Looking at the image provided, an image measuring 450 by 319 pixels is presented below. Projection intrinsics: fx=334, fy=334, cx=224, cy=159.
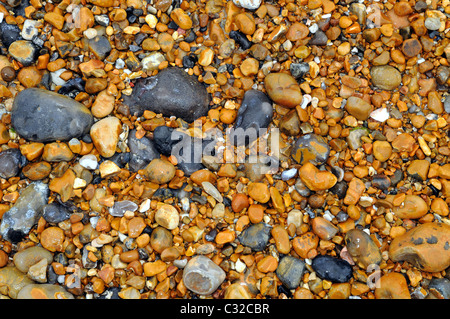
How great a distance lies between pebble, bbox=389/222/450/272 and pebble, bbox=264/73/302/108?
55.5 inches

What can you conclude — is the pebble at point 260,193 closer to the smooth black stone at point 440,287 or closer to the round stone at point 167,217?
the round stone at point 167,217

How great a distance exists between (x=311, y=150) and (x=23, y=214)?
2.45 metres

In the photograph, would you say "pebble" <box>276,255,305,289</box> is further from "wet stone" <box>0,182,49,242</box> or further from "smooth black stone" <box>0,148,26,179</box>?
"smooth black stone" <box>0,148,26,179</box>

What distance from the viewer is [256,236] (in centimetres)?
271

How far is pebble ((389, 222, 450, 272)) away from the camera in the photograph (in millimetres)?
2539

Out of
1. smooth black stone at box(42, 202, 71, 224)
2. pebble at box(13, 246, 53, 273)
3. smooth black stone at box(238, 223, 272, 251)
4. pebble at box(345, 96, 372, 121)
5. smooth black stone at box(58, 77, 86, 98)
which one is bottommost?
pebble at box(13, 246, 53, 273)

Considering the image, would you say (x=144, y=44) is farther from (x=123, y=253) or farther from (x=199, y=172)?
(x=123, y=253)

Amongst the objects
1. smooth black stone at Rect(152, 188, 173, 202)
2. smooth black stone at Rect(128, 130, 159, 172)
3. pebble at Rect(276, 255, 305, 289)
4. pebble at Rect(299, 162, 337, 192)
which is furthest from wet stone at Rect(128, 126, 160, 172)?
pebble at Rect(276, 255, 305, 289)

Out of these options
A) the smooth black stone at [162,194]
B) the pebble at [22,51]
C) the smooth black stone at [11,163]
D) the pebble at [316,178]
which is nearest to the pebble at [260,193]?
the pebble at [316,178]

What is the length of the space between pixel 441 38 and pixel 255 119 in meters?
1.95

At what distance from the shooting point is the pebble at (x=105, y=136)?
9.43 ft

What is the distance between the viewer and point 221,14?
3191 mm

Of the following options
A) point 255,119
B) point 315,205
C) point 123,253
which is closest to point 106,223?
point 123,253

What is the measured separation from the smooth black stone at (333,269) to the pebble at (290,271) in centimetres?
12
